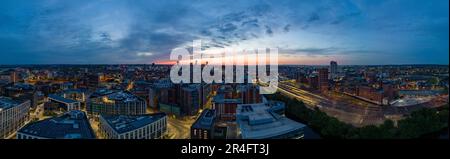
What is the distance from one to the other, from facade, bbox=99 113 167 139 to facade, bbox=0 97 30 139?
57.4 inches

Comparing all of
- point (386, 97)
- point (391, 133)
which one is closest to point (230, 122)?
point (391, 133)

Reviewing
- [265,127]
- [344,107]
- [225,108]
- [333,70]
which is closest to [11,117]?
[225,108]

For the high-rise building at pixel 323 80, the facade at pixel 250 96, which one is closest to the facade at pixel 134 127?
the facade at pixel 250 96

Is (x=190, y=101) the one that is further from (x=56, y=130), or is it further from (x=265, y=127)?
(x=56, y=130)

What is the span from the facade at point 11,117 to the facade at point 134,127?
→ 4.78 ft

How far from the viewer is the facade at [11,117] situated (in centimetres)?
417

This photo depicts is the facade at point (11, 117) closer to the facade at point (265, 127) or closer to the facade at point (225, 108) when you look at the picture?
the facade at point (225, 108)

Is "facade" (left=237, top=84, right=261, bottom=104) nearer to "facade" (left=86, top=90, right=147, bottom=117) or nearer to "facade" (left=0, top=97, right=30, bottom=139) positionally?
"facade" (left=86, top=90, right=147, bottom=117)

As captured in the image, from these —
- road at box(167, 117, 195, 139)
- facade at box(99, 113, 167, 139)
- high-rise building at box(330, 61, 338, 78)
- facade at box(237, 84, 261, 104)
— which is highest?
high-rise building at box(330, 61, 338, 78)

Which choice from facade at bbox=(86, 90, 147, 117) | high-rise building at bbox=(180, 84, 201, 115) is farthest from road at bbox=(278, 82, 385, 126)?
Answer: facade at bbox=(86, 90, 147, 117)

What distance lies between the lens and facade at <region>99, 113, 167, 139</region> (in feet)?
11.7
